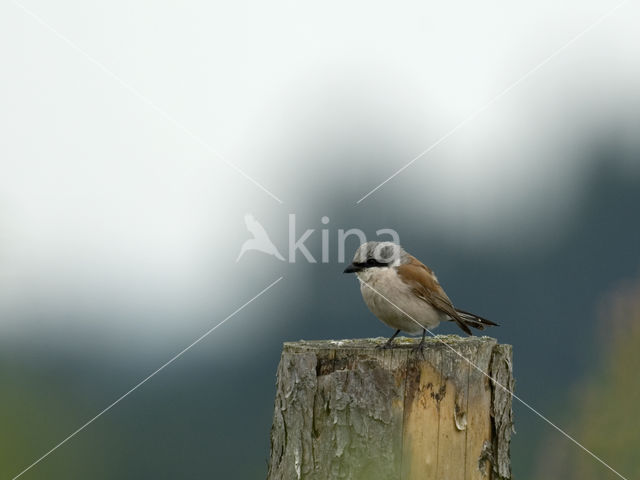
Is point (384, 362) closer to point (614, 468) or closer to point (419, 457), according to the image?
point (419, 457)

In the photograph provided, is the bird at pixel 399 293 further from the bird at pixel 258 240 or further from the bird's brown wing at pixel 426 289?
the bird at pixel 258 240

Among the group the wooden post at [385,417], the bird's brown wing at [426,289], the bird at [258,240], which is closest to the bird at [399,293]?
the bird's brown wing at [426,289]

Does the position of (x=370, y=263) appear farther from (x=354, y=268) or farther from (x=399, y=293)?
(x=399, y=293)

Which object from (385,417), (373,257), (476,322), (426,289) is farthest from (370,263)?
(385,417)

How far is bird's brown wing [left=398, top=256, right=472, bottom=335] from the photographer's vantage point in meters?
7.64

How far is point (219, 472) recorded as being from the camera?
778 inches

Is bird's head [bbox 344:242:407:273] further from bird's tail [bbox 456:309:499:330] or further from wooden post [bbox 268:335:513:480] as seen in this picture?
wooden post [bbox 268:335:513:480]

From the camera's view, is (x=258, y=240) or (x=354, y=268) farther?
(x=258, y=240)

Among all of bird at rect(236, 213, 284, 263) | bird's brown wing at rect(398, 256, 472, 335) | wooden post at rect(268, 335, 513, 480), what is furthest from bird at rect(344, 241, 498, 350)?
bird at rect(236, 213, 284, 263)

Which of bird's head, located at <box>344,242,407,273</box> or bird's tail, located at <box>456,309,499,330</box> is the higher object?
bird's head, located at <box>344,242,407,273</box>

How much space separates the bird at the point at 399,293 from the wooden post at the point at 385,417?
168 cm

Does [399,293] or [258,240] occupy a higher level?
[258,240]

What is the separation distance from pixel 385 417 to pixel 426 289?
2.39m

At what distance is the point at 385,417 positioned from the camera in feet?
17.9
